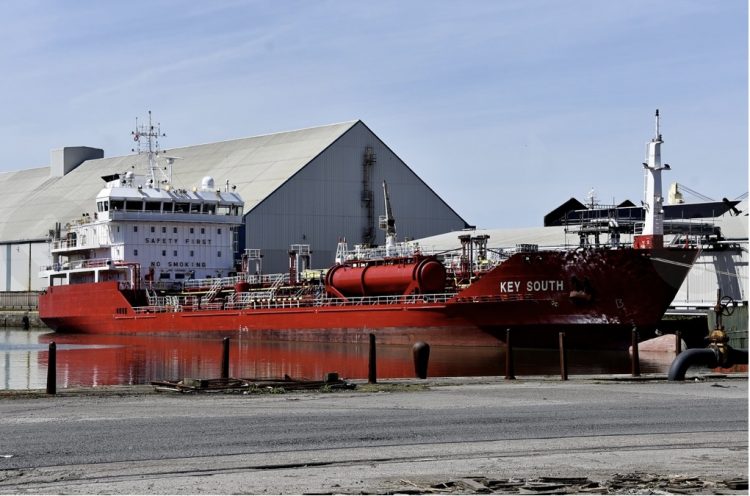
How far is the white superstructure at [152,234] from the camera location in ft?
180

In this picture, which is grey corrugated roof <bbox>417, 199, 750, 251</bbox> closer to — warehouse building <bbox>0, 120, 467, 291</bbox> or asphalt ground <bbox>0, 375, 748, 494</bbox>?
warehouse building <bbox>0, 120, 467, 291</bbox>

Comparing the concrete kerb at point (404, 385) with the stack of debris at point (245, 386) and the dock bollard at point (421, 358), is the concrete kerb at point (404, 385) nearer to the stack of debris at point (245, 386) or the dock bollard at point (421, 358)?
the stack of debris at point (245, 386)

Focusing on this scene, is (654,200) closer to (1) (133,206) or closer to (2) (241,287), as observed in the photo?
(2) (241,287)

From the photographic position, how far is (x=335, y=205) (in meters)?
65.0

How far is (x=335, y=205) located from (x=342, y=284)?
63.1ft

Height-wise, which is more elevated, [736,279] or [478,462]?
[736,279]

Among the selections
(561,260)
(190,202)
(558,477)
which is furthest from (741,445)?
(190,202)

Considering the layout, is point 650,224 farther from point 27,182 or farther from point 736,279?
point 27,182

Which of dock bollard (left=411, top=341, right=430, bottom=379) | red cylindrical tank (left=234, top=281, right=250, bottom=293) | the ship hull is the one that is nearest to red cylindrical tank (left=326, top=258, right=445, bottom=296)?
the ship hull

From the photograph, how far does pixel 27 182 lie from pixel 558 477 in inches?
3262

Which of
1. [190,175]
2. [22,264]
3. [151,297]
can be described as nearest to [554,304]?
[151,297]

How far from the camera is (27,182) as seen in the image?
87.5 metres

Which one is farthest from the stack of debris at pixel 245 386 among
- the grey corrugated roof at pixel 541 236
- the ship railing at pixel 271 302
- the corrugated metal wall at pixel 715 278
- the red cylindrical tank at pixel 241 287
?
the red cylindrical tank at pixel 241 287

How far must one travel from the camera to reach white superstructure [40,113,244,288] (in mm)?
54781
